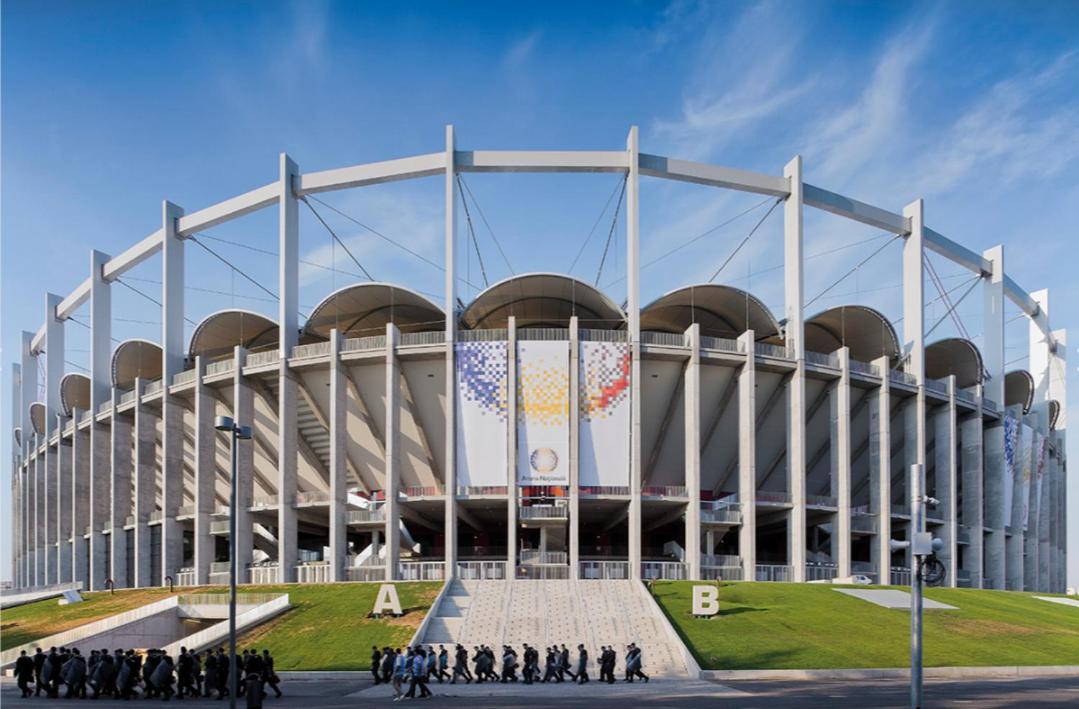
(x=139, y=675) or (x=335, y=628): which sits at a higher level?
(x=139, y=675)

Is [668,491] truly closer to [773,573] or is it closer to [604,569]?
[604,569]

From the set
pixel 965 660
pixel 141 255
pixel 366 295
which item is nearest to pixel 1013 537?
pixel 965 660

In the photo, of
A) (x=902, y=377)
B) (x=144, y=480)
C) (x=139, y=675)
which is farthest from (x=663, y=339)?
(x=139, y=675)

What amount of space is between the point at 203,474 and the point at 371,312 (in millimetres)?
12862

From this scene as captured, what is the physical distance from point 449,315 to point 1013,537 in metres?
44.3

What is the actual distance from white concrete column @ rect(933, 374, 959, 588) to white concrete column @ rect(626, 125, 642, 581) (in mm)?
21749

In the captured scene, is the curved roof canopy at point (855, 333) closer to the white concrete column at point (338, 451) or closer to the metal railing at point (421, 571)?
the metal railing at point (421, 571)

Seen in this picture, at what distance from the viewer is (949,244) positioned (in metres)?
65.6

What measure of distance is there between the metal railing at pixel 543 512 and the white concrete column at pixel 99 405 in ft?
105

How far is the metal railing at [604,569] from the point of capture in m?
50.9

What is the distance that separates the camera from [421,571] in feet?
169

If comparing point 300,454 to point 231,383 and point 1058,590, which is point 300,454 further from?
point 1058,590

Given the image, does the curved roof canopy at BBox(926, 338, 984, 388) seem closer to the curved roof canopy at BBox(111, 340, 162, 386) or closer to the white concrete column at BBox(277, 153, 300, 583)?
the white concrete column at BBox(277, 153, 300, 583)

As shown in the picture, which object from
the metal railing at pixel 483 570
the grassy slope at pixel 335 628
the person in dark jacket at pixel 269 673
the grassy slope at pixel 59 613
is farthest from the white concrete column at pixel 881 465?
the person in dark jacket at pixel 269 673
